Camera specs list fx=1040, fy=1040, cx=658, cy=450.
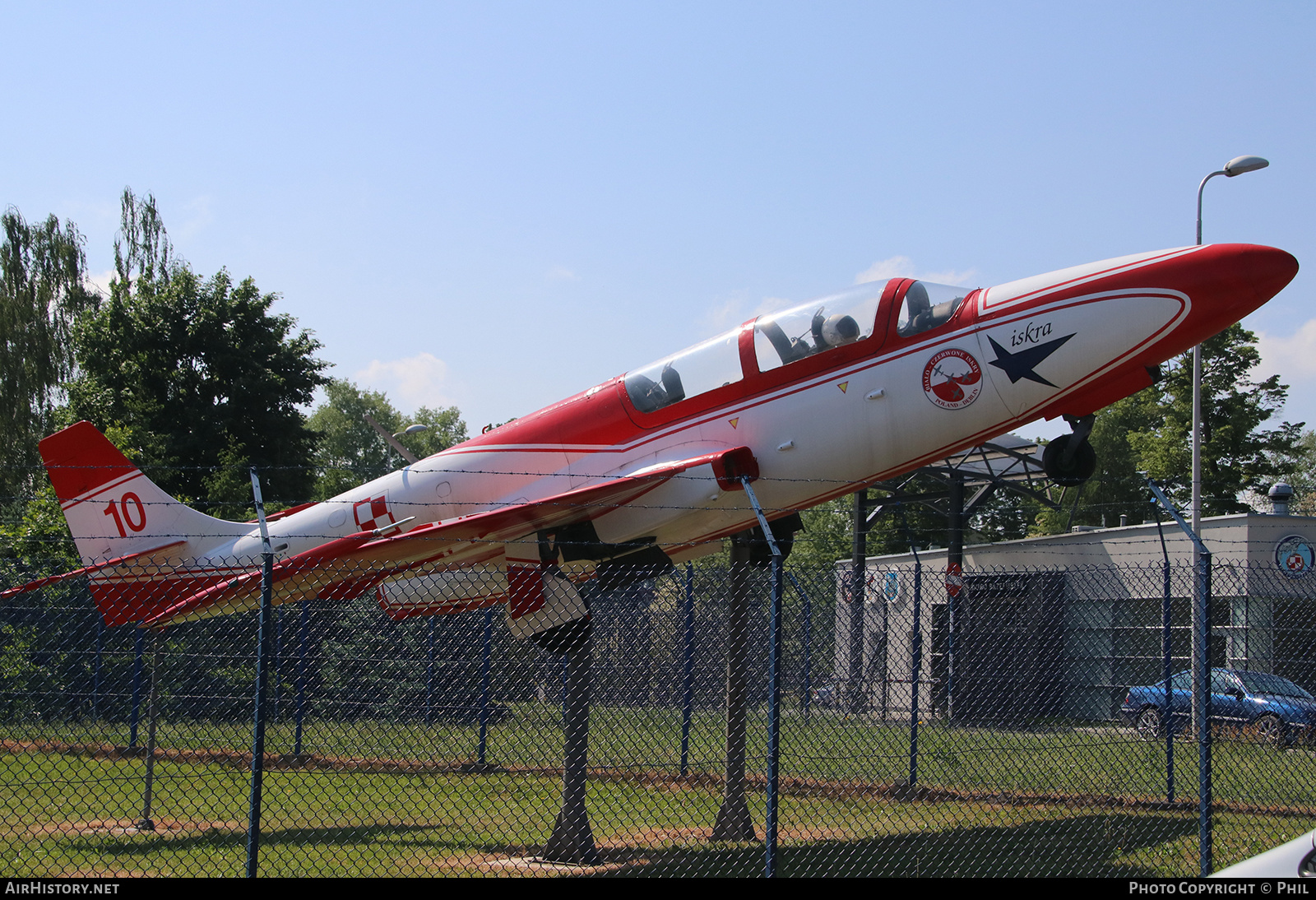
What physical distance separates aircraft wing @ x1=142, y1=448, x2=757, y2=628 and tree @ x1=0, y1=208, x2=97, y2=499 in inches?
1209

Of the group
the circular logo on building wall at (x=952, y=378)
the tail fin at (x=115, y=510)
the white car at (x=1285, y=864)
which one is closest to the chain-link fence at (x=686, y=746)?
the tail fin at (x=115, y=510)

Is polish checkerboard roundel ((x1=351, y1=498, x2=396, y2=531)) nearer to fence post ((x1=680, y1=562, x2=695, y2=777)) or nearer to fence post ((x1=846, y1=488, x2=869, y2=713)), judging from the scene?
fence post ((x1=680, y1=562, x2=695, y2=777))

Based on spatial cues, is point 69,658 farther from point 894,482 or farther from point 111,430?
point 894,482

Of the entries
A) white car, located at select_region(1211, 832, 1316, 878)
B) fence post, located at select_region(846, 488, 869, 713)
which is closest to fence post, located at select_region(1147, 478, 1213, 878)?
fence post, located at select_region(846, 488, 869, 713)

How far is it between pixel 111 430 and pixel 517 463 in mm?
19090

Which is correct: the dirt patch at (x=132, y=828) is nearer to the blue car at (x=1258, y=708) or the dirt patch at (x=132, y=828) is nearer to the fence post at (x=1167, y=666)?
the fence post at (x=1167, y=666)

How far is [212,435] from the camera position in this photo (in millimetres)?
31578

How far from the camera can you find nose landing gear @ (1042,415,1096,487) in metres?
9.55

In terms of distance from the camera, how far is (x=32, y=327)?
121 ft

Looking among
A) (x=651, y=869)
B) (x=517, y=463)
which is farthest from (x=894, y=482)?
(x=651, y=869)

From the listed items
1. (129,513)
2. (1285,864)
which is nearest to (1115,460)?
(129,513)

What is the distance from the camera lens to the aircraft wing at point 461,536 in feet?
31.1

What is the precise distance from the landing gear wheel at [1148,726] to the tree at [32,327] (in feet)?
115

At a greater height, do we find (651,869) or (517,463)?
(517,463)
